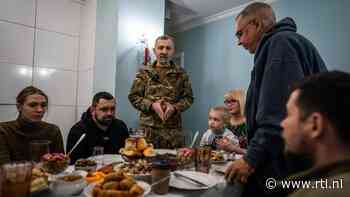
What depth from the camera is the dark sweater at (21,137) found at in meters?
1.49

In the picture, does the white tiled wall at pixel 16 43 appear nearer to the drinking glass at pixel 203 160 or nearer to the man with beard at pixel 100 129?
the man with beard at pixel 100 129

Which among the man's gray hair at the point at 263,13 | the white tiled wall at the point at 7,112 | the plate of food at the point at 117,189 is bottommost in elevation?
the plate of food at the point at 117,189

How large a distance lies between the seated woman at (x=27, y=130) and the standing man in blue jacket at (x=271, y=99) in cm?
132

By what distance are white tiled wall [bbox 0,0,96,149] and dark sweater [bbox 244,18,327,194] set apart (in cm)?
235

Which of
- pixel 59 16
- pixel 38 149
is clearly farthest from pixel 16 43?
pixel 38 149

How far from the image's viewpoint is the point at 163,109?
6.64ft

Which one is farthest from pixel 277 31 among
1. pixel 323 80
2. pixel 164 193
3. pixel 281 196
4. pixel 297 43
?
pixel 164 193

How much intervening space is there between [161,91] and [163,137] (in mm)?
401

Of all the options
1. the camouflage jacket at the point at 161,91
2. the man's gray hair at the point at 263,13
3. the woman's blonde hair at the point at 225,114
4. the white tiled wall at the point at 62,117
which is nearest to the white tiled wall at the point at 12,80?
the white tiled wall at the point at 62,117

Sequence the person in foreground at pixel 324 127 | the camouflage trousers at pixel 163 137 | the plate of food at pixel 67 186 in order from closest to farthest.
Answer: the person in foreground at pixel 324 127 → the plate of food at pixel 67 186 → the camouflage trousers at pixel 163 137

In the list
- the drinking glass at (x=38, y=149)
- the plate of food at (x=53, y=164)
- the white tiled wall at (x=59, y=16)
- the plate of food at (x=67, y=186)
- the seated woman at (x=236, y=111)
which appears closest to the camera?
the plate of food at (x=67, y=186)

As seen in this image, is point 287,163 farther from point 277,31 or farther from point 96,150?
point 96,150

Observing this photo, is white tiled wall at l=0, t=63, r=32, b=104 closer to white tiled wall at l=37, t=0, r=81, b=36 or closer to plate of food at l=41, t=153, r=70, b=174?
white tiled wall at l=37, t=0, r=81, b=36

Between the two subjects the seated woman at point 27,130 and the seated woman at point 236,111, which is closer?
the seated woman at point 27,130
